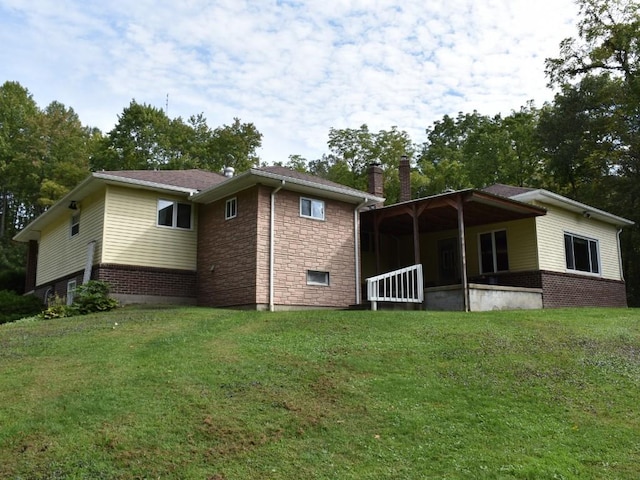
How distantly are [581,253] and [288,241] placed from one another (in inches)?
426

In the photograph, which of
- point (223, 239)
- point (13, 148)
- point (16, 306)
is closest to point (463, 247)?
point (223, 239)

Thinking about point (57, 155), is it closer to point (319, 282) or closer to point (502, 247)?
point (319, 282)

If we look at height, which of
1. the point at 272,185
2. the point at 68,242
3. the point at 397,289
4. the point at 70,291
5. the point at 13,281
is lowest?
the point at 397,289

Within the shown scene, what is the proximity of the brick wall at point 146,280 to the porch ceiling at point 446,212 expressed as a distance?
5637mm

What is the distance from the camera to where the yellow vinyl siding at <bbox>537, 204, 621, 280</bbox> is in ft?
60.6

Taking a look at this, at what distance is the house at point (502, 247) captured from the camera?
52.6 ft

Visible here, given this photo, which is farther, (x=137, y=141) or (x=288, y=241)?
(x=137, y=141)

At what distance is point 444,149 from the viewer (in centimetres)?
4253

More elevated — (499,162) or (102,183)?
(499,162)

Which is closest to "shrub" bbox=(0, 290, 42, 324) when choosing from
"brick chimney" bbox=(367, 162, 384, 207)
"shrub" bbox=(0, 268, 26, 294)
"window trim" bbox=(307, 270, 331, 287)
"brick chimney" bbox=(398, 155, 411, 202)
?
"shrub" bbox=(0, 268, 26, 294)

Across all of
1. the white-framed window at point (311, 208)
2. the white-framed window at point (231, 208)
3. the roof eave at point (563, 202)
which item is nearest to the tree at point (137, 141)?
the white-framed window at point (231, 208)

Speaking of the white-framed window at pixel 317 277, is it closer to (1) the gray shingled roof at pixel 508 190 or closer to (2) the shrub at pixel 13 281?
(1) the gray shingled roof at pixel 508 190

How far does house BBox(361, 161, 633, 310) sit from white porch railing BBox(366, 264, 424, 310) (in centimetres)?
32

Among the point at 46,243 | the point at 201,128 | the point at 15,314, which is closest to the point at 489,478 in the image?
the point at 15,314
